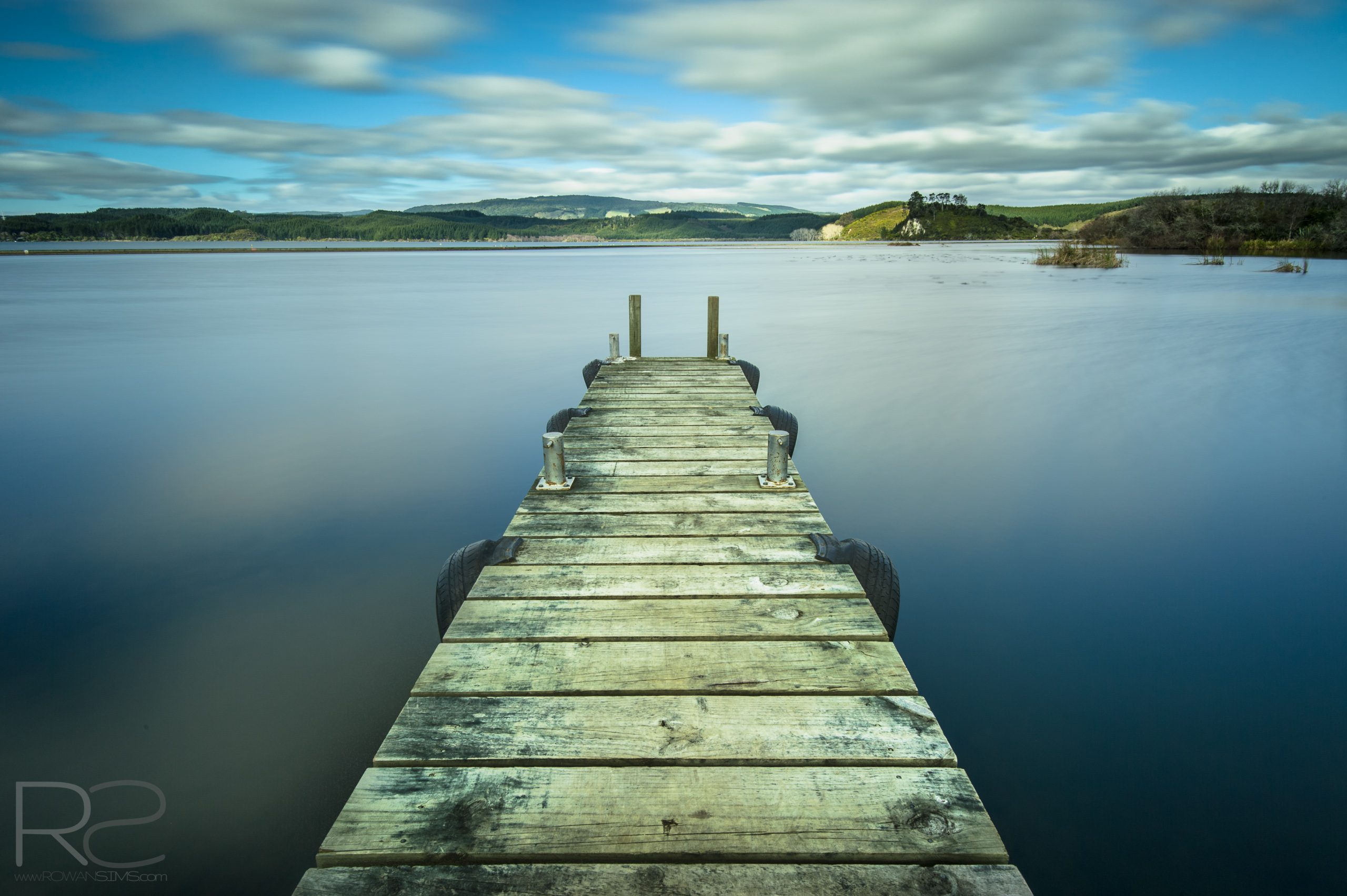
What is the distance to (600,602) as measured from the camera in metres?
→ 3.09

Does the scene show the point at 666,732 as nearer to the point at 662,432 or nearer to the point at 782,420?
the point at 662,432

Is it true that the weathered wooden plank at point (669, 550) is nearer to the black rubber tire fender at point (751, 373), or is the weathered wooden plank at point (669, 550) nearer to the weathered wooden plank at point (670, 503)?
the weathered wooden plank at point (670, 503)

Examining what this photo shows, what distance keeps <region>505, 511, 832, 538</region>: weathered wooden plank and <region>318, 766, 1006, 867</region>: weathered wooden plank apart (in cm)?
188

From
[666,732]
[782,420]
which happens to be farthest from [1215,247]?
[666,732]

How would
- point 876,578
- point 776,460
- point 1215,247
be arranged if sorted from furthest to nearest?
point 1215,247 < point 776,460 < point 876,578

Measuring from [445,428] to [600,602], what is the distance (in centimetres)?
743

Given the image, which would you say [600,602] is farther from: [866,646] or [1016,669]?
[1016,669]

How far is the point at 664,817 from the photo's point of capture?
188 centimetres

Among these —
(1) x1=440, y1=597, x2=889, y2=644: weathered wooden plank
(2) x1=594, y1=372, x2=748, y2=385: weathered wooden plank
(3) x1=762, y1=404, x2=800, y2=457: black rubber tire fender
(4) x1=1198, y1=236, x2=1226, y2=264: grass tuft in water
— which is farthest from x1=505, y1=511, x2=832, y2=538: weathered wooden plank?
(4) x1=1198, y1=236, x2=1226, y2=264: grass tuft in water

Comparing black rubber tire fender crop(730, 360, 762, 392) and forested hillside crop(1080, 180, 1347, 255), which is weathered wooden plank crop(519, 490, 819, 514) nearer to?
black rubber tire fender crop(730, 360, 762, 392)

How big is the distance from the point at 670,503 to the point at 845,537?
8.20 feet

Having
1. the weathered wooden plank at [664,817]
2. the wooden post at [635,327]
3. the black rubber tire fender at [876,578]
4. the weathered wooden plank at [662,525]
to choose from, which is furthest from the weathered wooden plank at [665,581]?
the wooden post at [635,327]

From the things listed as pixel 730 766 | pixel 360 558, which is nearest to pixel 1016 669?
pixel 730 766

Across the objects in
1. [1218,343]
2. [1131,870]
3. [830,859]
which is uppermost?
[1218,343]
